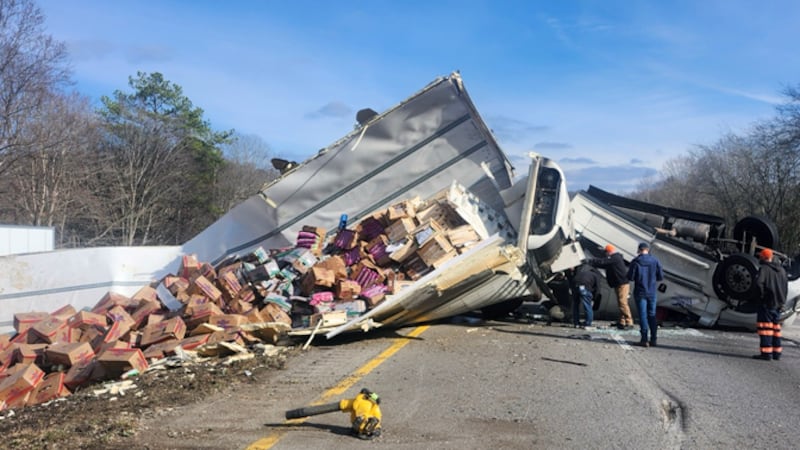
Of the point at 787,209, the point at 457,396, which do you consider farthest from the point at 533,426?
the point at 787,209

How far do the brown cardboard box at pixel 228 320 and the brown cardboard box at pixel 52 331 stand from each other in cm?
242

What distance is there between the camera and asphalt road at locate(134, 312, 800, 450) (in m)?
4.46

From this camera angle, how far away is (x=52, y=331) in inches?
359

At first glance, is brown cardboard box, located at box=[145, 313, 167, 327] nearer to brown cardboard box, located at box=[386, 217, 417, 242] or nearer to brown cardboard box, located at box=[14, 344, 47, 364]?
brown cardboard box, located at box=[14, 344, 47, 364]

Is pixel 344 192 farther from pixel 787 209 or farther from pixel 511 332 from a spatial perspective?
pixel 787 209

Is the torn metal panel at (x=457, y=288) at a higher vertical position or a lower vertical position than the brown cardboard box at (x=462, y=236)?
lower

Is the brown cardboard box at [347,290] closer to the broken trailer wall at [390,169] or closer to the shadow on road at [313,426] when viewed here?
the broken trailer wall at [390,169]

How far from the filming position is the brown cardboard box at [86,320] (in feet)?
30.2

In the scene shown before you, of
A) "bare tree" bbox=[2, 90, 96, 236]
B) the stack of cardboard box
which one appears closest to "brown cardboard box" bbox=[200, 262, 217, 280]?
the stack of cardboard box

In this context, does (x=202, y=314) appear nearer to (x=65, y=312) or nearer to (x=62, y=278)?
(x=65, y=312)

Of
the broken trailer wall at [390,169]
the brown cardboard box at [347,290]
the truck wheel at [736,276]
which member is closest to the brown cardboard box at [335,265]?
the brown cardboard box at [347,290]

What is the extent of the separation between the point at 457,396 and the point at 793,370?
4.39m

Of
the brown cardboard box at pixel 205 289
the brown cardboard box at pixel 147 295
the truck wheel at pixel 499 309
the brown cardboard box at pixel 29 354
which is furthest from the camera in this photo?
the truck wheel at pixel 499 309

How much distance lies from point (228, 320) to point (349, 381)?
9.38 feet
